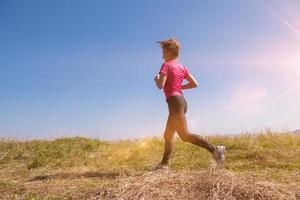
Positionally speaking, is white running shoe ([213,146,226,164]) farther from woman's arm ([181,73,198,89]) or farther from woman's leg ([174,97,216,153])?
woman's arm ([181,73,198,89])

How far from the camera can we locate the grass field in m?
6.26

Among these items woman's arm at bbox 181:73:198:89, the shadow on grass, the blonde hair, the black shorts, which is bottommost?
the shadow on grass

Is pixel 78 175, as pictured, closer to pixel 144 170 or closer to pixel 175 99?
pixel 144 170

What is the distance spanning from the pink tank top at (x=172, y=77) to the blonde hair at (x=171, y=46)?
18 centimetres

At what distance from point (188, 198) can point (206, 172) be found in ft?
1.98

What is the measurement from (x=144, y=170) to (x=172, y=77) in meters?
2.27

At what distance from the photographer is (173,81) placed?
879 centimetres

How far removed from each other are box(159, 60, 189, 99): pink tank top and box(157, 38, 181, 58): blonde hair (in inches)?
7.0

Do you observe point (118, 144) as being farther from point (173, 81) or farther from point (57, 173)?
point (173, 81)

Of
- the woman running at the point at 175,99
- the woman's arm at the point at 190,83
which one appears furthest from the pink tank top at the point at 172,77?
the woman's arm at the point at 190,83

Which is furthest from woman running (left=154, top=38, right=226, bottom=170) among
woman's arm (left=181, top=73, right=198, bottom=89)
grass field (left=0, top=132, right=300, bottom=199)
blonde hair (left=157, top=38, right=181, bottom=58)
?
grass field (left=0, top=132, right=300, bottom=199)

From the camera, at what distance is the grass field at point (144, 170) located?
6.26 m

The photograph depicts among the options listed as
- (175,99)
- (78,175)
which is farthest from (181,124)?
(78,175)

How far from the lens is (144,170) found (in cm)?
978
